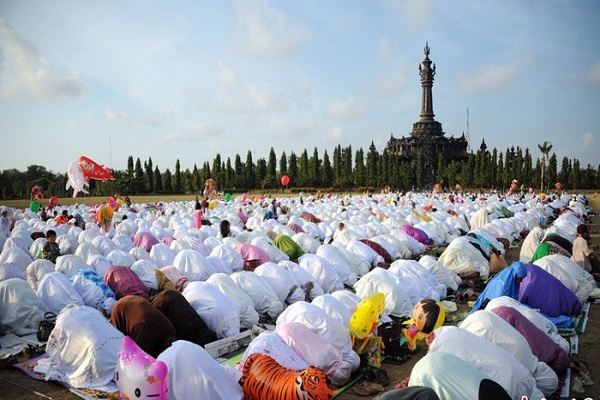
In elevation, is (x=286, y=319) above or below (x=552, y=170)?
below

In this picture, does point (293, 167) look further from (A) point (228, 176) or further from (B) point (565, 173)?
(B) point (565, 173)

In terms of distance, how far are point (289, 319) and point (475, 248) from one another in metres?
7.22

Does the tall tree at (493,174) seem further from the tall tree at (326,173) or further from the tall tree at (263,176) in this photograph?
the tall tree at (263,176)

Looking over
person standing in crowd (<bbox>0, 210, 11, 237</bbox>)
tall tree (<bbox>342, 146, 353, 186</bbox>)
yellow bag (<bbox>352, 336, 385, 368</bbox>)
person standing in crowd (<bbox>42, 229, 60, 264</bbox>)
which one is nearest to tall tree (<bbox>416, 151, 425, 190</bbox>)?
tall tree (<bbox>342, 146, 353, 186</bbox>)

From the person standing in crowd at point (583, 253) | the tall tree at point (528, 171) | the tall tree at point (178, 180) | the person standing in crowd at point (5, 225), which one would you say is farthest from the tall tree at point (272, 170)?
Result: the person standing in crowd at point (583, 253)

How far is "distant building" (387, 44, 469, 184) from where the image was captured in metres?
68.7

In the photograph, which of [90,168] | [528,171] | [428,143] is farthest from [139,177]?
[528,171]

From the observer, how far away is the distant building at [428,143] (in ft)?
225

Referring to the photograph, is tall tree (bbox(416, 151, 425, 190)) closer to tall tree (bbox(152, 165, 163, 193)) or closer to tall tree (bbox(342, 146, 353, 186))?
tall tree (bbox(342, 146, 353, 186))

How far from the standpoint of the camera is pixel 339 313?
6.19m

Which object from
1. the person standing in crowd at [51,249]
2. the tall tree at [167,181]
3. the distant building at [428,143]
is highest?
the distant building at [428,143]

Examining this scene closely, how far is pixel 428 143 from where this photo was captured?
228ft

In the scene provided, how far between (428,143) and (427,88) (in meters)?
12.2

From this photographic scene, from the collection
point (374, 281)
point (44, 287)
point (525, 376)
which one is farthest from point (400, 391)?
point (44, 287)
